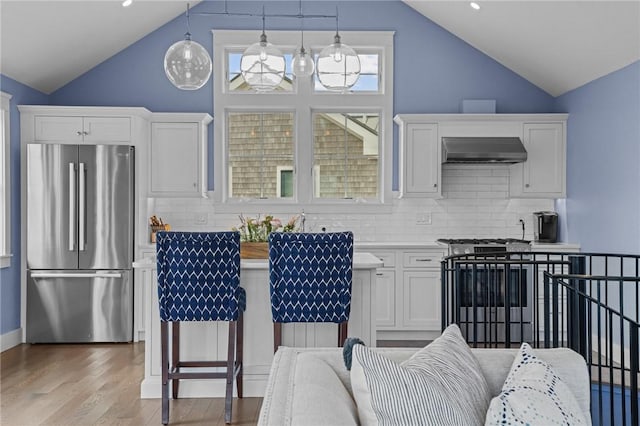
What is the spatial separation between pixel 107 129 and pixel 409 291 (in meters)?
3.41

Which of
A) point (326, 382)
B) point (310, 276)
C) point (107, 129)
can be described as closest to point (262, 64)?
point (310, 276)

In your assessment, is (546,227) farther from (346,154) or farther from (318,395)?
(318,395)

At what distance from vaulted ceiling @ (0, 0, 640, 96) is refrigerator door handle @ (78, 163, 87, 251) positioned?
1.14 meters

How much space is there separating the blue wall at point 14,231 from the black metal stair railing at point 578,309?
3994 millimetres

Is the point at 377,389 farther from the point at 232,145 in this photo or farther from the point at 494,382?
the point at 232,145

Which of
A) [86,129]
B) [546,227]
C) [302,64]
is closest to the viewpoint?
[302,64]

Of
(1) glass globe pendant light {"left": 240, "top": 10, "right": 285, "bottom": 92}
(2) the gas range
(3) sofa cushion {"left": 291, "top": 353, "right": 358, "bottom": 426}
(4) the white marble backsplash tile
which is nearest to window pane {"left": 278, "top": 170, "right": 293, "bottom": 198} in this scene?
(4) the white marble backsplash tile

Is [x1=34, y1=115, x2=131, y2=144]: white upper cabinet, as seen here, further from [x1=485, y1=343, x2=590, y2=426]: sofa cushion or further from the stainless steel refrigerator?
[x1=485, y1=343, x2=590, y2=426]: sofa cushion

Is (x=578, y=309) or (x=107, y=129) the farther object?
(x=107, y=129)

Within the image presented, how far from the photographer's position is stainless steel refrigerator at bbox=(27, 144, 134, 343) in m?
5.98

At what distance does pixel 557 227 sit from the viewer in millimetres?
6777

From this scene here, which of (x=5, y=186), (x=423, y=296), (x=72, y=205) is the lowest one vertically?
(x=423, y=296)

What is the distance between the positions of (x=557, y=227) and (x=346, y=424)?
582 cm

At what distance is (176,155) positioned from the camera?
258 inches
